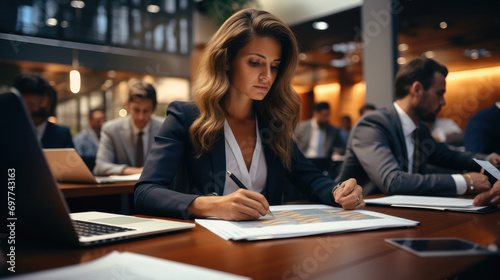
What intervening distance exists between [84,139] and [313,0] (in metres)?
4.46

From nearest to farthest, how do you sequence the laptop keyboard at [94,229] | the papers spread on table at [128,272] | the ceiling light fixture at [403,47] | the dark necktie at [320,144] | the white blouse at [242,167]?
the papers spread on table at [128,272] < the laptop keyboard at [94,229] < the white blouse at [242,167] < the dark necktie at [320,144] < the ceiling light fixture at [403,47]

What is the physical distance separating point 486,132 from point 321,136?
13.4 feet

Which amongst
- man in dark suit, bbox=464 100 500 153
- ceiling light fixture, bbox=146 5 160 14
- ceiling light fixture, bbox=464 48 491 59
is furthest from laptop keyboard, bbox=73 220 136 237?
ceiling light fixture, bbox=146 5 160 14

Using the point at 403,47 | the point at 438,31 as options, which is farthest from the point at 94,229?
the point at 403,47

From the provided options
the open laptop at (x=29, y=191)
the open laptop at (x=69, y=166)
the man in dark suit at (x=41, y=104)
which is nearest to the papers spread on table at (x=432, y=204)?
the open laptop at (x=29, y=191)

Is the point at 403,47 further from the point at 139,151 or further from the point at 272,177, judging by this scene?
the point at 272,177

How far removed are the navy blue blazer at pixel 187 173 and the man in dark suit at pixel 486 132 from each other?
177 centimetres

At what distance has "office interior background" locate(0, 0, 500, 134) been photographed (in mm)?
5484

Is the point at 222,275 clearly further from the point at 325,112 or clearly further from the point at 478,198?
the point at 325,112

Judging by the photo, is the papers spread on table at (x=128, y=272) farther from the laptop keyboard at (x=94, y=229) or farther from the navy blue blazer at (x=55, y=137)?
the navy blue blazer at (x=55, y=137)

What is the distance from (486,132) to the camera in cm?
279

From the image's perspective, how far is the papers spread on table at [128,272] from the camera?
55 centimetres

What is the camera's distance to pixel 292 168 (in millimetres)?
1742

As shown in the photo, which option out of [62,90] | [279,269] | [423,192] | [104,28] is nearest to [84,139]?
[62,90]
